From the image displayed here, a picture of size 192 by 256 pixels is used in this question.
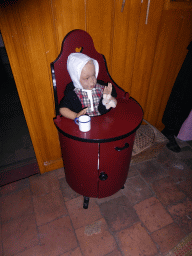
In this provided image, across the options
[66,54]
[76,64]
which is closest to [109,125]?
[76,64]

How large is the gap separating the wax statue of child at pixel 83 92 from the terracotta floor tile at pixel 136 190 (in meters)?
1.01

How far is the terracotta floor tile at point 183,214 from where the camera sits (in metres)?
1.57

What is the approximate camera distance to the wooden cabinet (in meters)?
1.26

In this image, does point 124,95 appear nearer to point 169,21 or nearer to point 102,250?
point 169,21

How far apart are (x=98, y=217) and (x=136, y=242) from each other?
0.40 m

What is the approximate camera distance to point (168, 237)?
1498 millimetres

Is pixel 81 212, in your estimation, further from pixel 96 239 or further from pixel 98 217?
pixel 96 239

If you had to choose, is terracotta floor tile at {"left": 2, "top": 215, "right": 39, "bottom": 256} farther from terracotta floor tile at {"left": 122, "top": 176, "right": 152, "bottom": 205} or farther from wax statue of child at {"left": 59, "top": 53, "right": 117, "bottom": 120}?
wax statue of child at {"left": 59, "top": 53, "right": 117, "bottom": 120}

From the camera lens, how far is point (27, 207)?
1710 millimetres

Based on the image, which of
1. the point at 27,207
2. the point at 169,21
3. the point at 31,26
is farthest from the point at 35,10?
the point at 27,207

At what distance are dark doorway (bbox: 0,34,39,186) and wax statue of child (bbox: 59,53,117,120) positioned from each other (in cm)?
119

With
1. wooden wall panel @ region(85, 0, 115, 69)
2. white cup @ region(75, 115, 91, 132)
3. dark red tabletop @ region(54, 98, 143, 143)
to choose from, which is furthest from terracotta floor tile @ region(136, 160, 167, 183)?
wooden wall panel @ region(85, 0, 115, 69)

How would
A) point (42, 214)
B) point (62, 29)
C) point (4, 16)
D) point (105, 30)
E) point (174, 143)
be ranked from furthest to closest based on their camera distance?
point (174, 143), point (42, 214), point (105, 30), point (62, 29), point (4, 16)

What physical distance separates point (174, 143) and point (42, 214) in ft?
6.55
